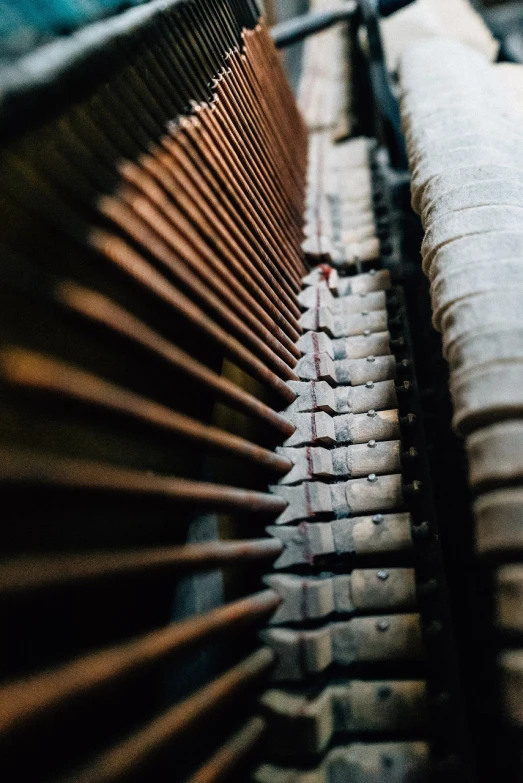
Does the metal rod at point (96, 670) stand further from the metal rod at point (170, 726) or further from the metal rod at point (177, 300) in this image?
the metal rod at point (177, 300)

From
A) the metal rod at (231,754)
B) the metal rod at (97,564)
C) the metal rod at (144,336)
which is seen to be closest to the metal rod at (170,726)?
the metal rod at (231,754)

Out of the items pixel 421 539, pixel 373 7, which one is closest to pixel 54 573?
pixel 421 539

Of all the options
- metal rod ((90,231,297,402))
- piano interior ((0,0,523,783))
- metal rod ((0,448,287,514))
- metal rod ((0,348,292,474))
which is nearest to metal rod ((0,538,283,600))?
piano interior ((0,0,523,783))

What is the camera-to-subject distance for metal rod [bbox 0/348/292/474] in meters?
1.09

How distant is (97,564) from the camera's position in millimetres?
1119

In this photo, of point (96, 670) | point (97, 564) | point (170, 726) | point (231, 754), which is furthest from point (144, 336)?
point (231, 754)

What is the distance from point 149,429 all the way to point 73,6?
1682 mm

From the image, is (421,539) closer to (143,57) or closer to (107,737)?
(107,737)

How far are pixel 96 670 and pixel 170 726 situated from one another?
0.30m

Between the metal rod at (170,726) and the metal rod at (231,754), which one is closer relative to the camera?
the metal rod at (170,726)

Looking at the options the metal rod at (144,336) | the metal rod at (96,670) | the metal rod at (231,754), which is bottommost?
the metal rod at (231,754)

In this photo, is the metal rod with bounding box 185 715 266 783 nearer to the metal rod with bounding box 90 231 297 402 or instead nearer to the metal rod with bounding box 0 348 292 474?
the metal rod with bounding box 0 348 292 474

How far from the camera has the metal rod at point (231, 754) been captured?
133cm

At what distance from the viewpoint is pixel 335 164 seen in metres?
4.32
